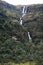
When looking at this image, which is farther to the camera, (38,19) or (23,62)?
(38,19)

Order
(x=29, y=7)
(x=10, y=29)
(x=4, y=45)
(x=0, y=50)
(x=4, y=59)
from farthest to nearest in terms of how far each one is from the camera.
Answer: (x=29, y=7) → (x=10, y=29) → (x=4, y=45) → (x=0, y=50) → (x=4, y=59)

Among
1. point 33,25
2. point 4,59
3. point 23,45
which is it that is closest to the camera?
point 4,59

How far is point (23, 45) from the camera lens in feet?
131

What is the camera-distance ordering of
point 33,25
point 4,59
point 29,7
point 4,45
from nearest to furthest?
1. point 4,59
2. point 4,45
3. point 33,25
4. point 29,7

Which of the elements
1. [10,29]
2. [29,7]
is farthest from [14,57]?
[29,7]

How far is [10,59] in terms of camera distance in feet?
106

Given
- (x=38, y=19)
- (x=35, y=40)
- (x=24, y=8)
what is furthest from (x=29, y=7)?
(x=35, y=40)

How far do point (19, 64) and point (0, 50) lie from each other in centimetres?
458

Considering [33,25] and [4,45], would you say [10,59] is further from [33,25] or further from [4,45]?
[33,25]

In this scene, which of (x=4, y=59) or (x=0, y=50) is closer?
(x=4, y=59)

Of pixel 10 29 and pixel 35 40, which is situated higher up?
pixel 10 29

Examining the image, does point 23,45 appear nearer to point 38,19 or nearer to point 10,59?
point 10,59

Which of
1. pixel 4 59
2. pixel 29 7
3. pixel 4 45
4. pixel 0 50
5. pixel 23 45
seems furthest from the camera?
pixel 29 7

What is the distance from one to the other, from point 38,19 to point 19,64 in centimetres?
2839
